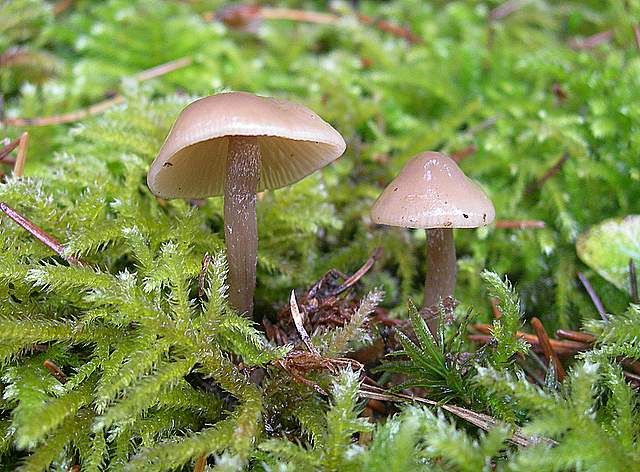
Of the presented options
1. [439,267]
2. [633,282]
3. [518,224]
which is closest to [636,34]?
[518,224]

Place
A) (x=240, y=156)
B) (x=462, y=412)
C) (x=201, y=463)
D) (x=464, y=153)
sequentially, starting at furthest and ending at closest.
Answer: (x=464, y=153) < (x=240, y=156) < (x=462, y=412) < (x=201, y=463)

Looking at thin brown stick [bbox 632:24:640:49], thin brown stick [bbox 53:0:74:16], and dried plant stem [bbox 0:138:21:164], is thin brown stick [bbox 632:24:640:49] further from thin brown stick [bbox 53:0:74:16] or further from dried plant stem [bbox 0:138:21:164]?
thin brown stick [bbox 53:0:74:16]

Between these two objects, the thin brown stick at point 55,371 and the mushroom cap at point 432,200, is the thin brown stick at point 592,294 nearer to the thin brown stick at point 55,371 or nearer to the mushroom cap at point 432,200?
the mushroom cap at point 432,200

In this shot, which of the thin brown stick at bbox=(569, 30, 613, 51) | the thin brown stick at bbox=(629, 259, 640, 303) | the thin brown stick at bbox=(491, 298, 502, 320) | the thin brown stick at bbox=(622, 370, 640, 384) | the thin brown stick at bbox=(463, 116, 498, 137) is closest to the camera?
the thin brown stick at bbox=(622, 370, 640, 384)

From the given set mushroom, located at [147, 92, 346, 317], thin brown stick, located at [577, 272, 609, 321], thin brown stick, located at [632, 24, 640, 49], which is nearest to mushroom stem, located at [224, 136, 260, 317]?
mushroom, located at [147, 92, 346, 317]

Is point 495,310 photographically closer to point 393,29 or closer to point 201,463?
point 201,463

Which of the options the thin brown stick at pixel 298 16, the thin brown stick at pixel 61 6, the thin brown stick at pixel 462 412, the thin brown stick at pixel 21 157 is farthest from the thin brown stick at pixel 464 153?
the thin brown stick at pixel 61 6

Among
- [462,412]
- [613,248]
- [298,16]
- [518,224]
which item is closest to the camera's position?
[462,412]
